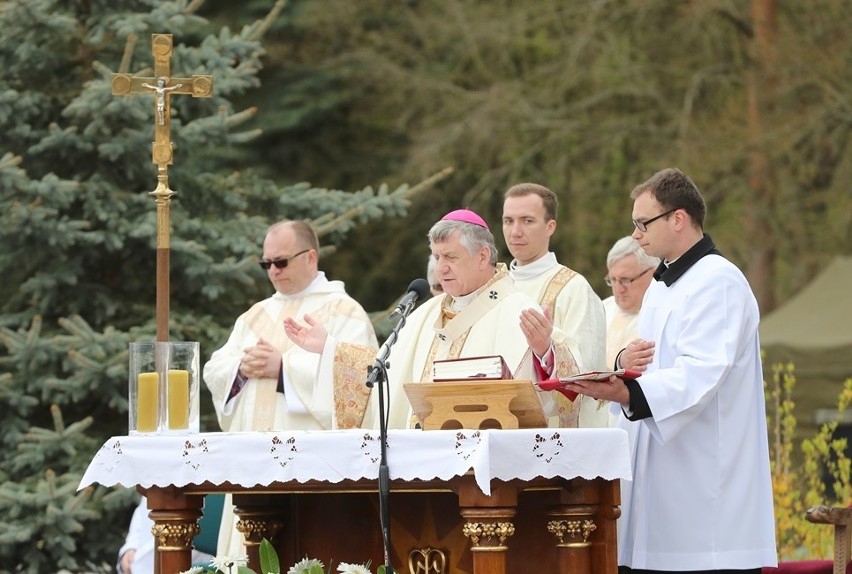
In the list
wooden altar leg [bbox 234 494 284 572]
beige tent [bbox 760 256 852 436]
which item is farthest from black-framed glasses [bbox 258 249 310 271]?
beige tent [bbox 760 256 852 436]

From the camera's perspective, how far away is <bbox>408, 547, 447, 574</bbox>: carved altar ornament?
5.74 metres

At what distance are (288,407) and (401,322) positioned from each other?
2345mm

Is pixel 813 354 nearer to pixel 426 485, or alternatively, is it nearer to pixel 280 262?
pixel 280 262

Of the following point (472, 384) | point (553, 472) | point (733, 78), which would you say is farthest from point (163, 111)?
point (733, 78)

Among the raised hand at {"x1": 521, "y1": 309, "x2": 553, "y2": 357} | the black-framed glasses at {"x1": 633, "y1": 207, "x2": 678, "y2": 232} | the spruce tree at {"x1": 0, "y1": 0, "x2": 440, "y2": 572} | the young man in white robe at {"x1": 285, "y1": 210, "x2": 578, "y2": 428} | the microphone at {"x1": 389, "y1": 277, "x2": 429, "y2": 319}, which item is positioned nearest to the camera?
the microphone at {"x1": 389, "y1": 277, "x2": 429, "y2": 319}

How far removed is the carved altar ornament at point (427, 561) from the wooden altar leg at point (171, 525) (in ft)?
2.72

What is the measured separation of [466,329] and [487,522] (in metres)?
1.34

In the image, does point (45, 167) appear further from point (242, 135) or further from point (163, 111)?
point (163, 111)

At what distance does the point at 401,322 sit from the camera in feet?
17.2

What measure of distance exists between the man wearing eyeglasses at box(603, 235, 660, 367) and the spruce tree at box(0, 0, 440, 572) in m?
2.55

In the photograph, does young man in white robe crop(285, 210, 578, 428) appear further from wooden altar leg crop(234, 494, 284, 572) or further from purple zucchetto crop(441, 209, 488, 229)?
wooden altar leg crop(234, 494, 284, 572)

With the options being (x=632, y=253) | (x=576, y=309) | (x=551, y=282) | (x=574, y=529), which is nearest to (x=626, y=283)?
(x=632, y=253)

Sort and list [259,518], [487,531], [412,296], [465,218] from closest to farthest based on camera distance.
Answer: [487,531] < [412,296] < [465,218] < [259,518]

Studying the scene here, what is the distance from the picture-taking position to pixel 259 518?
6.43m
